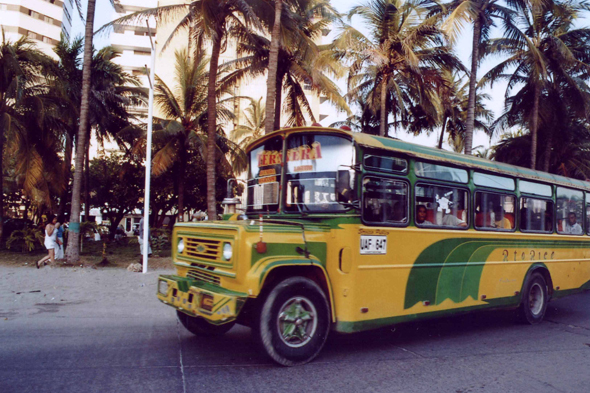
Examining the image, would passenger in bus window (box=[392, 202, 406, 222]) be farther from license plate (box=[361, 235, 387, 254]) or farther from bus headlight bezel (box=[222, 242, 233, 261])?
bus headlight bezel (box=[222, 242, 233, 261])

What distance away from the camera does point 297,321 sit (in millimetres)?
5332

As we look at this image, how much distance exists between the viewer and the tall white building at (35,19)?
166 feet

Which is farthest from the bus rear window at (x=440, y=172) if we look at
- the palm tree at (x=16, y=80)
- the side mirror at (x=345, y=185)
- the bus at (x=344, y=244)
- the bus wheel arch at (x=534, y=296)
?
the palm tree at (x=16, y=80)

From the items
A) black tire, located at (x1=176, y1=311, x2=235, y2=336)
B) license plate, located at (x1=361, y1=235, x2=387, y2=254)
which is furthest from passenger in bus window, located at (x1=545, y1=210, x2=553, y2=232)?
black tire, located at (x1=176, y1=311, x2=235, y2=336)

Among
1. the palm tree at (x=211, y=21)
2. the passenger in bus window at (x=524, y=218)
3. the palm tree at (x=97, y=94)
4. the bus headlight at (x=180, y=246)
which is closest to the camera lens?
the bus headlight at (x=180, y=246)

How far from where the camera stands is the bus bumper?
4.88 metres

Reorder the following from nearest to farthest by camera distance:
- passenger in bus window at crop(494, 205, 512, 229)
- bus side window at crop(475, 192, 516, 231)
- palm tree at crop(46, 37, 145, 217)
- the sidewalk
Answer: bus side window at crop(475, 192, 516, 231)
passenger in bus window at crop(494, 205, 512, 229)
the sidewalk
palm tree at crop(46, 37, 145, 217)

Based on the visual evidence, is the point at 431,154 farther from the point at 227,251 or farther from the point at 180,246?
the point at 180,246

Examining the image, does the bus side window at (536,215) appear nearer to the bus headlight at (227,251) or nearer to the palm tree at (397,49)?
the bus headlight at (227,251)

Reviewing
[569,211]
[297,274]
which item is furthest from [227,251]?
[569,211]

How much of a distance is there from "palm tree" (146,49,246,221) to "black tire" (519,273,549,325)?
17.9m

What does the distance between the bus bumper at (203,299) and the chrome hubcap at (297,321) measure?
59 cm

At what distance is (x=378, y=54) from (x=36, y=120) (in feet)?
43.1

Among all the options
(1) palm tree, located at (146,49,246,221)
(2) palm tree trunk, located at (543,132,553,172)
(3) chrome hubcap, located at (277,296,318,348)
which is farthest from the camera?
(2) palm tree trunk, located at (543,132,553,172)
